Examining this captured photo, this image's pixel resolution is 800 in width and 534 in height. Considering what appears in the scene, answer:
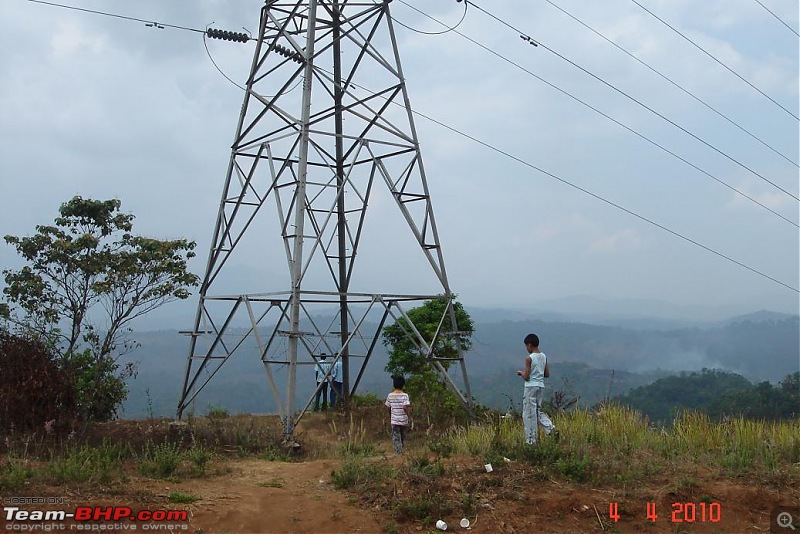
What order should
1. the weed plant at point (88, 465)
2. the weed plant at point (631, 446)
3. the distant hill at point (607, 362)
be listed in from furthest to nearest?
the distant hill at point (607, 362)
the weed plant at point (631, 446)
the weed plant at point (88, 465)

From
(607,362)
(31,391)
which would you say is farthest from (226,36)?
(607,362)

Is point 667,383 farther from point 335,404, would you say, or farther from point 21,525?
point 21,525

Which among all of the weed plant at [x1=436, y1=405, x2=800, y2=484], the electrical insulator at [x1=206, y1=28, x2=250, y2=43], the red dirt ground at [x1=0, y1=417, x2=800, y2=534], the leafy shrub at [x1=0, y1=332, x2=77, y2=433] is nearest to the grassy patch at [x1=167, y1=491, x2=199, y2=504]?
the red dirt ground at [x1=0, y1=417, x2=800, y2=534]

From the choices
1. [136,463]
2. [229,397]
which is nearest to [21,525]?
[136,463]

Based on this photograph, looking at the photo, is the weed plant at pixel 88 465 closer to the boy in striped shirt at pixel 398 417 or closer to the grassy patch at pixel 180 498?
the grassy patch at pixel 180 498

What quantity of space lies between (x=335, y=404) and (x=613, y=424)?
307 inches

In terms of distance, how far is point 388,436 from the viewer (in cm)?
1588

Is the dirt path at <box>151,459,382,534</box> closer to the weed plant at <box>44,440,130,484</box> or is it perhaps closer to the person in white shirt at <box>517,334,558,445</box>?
Result: the weed plant at <box>44,440,130,484</box>

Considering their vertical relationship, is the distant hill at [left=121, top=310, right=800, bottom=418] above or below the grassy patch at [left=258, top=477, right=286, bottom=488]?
below

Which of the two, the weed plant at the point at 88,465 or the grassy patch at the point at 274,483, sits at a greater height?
the weed plant at the point at 88,465

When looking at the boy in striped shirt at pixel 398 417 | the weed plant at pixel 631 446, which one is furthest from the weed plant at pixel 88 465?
Answer: the weed plant at pixel 631 446

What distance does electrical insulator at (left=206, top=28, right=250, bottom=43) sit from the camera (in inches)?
Answer: 664

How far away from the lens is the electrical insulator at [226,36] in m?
16.9

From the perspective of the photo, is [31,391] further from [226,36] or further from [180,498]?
[226,36]
